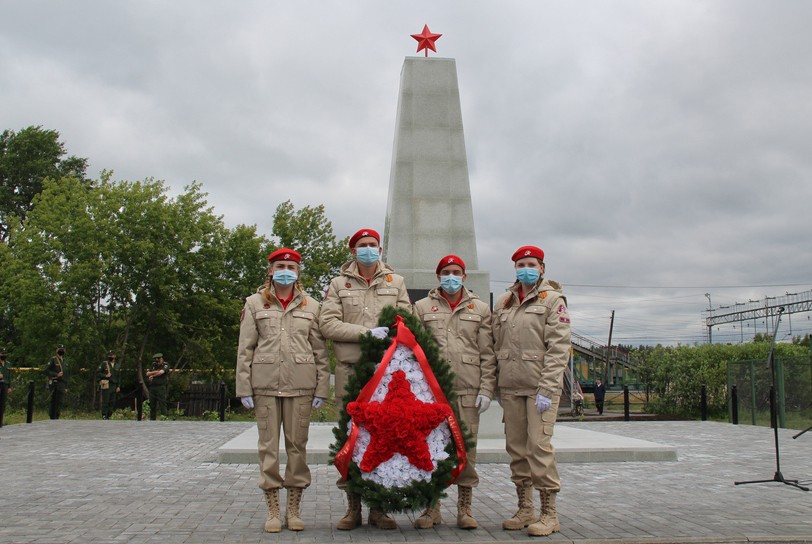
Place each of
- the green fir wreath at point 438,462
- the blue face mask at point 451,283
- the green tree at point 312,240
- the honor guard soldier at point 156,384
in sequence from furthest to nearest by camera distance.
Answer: the green tree at point 312,240 < the honor guard soldier at point 156,384 < the blue face mask at point 451,283 < the green fir wreath at point 438,462

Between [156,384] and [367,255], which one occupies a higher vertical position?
[367,255]

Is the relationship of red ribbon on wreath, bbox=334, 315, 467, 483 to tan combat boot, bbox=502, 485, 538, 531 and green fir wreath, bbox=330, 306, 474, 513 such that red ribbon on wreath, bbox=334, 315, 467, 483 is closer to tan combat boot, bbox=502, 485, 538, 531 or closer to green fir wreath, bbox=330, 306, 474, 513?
green fir wreath, bbox=330, 306, 474, 513

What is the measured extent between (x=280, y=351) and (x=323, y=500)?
1.87m

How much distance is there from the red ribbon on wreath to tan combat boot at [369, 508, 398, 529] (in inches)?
15.7

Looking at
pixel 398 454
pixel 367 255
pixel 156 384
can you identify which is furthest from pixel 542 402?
pixel 156 384

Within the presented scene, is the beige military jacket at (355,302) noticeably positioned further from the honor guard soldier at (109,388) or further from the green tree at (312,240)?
the green tree at (312,240)

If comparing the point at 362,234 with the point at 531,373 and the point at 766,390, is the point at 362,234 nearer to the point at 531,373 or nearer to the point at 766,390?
the point at 531,373

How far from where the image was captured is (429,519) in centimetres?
530

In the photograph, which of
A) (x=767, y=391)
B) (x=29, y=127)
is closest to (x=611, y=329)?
(x=767, y=391)

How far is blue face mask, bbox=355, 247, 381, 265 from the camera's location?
565 cm

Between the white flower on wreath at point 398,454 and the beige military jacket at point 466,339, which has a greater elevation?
the beige military jacket at point 466,339

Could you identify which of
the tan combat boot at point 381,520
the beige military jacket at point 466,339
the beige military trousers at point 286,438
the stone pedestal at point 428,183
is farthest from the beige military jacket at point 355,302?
the stone pedestal at point 428,183

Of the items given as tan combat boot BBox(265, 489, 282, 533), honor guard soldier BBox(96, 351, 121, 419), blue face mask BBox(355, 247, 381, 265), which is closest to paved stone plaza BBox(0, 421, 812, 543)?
tan combat boot BBox(265, 489, 282, 533)

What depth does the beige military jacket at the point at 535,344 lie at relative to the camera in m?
5.27
